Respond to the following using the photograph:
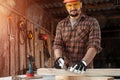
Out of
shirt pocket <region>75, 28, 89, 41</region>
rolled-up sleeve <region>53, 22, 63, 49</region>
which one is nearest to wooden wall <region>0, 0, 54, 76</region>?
rolled-up sleeve <region>53, 22, 63, 49</region>

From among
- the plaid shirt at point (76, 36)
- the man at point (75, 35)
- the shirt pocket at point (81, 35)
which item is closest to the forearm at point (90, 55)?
the man at point (75, 35)

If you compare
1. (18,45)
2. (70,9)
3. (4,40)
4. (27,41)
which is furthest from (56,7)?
(70,9)

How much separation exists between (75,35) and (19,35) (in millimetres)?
4382

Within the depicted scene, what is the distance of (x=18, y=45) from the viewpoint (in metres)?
8.02

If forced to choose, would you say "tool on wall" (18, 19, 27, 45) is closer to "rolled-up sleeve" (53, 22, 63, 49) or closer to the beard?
"rolled-up sleeve" (53, 22, 63, 49)

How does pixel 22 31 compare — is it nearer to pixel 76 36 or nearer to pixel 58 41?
pixel 58 41

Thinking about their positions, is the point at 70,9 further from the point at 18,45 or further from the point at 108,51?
the point at 108,51

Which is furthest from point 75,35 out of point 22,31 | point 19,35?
point 22,31

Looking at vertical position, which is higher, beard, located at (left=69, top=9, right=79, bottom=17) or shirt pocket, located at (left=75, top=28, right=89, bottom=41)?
beard, located at (left=69, top=9, right=79, bottom=17)

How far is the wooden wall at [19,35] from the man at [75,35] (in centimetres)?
318

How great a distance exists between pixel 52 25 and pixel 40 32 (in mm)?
1827

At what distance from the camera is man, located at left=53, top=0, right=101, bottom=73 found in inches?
147

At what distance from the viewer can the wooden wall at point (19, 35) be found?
23.2 feet

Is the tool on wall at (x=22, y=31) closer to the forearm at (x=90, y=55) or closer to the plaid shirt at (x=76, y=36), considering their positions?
the plaid shirt at (x=76, y=36)
